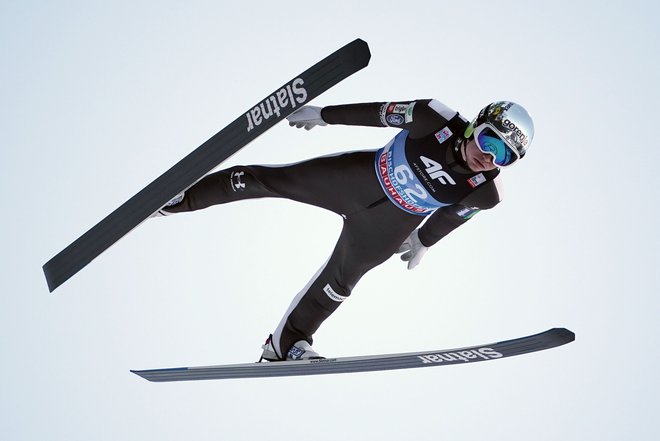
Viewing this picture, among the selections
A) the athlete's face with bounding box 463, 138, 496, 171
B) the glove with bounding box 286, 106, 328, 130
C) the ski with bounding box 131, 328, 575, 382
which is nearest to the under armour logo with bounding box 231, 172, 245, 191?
the glove with bounding box 286, 106, 328, 130

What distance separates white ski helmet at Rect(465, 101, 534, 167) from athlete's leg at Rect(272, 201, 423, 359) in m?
0.50

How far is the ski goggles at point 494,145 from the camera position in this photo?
314 centimetres

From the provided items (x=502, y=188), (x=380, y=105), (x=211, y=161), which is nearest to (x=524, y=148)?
(x=502, y=188)

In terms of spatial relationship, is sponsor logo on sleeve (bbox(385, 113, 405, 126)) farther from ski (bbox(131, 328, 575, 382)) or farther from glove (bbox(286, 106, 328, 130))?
ski (bbox(131, 328, 575, 382))

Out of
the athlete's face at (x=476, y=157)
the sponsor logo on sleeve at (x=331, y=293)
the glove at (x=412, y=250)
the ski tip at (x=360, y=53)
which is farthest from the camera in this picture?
the glove at (x=412, y=250)

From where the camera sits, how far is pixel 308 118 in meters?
3.41

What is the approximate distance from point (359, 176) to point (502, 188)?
0.60 m

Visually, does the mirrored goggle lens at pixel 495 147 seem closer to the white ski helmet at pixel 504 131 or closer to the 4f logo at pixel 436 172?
the white ski helmet at pixel 504 131

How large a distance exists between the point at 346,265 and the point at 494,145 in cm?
88

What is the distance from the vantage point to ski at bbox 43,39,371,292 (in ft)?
8.85

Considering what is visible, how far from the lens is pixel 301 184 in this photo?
3570 millimetres

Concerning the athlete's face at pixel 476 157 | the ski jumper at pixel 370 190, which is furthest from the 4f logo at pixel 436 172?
the athlete's face at pixel 476 157

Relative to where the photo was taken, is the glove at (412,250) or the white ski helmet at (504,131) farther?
the glove at (412,250)

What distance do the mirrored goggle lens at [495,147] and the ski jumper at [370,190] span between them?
4.7 inches
